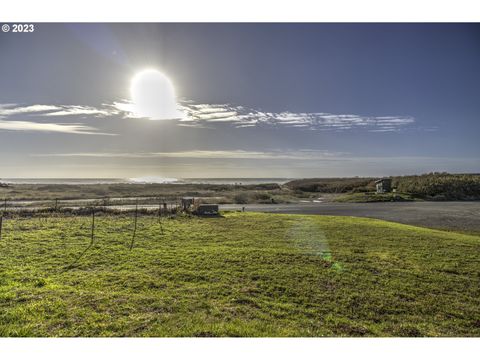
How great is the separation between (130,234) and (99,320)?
385 inches

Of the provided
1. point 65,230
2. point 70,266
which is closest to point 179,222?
point 65,230

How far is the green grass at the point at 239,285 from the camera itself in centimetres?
594

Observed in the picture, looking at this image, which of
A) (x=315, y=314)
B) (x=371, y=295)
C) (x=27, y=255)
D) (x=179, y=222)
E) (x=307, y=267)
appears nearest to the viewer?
(x=315, y=314)

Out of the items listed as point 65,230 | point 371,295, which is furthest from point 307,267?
point 65,230

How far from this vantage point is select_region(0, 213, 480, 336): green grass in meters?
5.94

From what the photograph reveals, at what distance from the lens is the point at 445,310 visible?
705 centimetres

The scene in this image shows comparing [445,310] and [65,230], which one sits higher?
[65,230]

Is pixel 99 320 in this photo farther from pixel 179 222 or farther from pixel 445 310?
pixel 179 222

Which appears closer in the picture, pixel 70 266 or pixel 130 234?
pixel 70 266

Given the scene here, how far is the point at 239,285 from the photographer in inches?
324

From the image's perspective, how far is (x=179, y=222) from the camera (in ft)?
63.9

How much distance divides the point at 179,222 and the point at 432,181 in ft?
149

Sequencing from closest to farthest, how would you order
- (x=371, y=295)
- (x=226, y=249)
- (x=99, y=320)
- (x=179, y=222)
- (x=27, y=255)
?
(x=99, y=320) → (x=371, y=295) → (x=27, y=255) → (x=226, y=249) → (x=179, y=222)

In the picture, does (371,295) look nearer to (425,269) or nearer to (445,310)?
(445,310)
